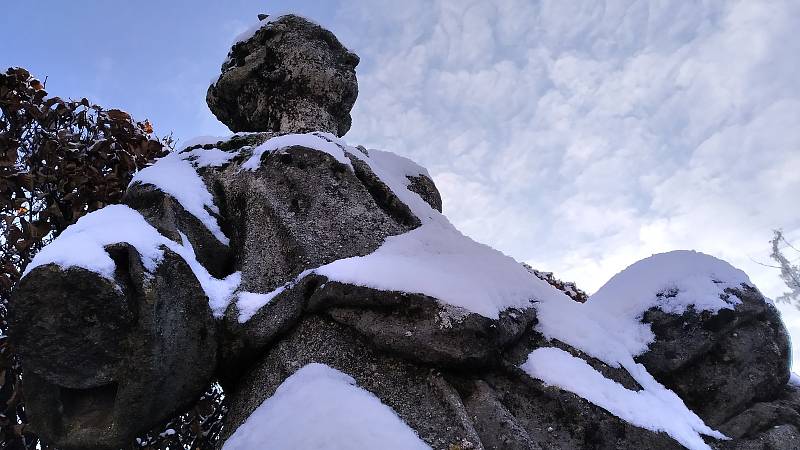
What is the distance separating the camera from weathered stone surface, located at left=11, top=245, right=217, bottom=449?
175cm

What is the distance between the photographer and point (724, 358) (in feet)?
7.57

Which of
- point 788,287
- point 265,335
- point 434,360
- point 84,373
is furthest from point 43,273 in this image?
point 788,287

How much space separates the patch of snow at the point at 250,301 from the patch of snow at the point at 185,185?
0.46m

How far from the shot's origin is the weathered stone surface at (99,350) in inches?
Result: 68.9

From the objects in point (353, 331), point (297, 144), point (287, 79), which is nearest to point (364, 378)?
point (353, 331)

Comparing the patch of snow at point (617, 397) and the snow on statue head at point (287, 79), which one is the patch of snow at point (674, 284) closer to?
the patch of snow at point (617, 397)

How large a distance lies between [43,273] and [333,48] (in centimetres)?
260

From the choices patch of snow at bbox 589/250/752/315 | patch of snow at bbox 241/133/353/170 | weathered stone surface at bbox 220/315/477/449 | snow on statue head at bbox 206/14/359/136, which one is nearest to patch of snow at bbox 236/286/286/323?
weathered stone surface at bbox 220/315/477/449

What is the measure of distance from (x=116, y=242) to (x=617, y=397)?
1.93 meters

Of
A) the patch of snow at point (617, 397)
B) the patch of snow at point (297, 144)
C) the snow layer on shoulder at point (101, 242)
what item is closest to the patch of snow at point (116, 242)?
the snow layer on shoulder at point (101, 242)

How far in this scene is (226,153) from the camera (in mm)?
2951

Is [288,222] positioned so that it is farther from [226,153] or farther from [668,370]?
[668,370]

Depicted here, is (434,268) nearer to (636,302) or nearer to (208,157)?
(636,302)

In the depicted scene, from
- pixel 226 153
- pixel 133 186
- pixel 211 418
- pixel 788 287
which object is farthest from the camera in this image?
pixel 788 287
